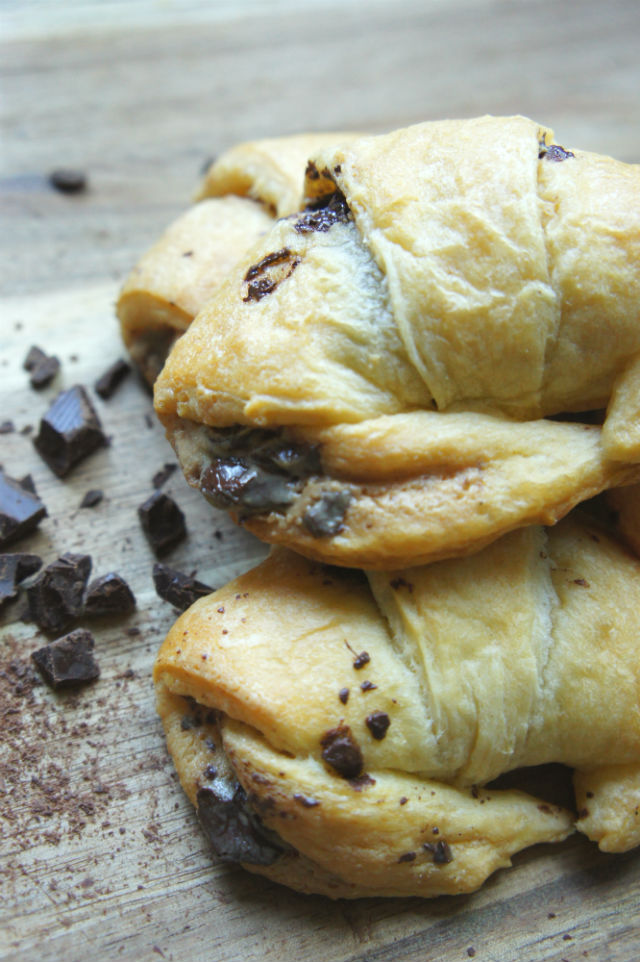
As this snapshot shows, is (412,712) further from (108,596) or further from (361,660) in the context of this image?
(108,596)

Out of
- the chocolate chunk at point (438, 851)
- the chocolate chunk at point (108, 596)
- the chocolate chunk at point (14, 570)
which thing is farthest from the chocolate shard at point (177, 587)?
the chocolate chunk at point (438, 851)

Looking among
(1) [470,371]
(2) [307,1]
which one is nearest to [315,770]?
(1) [470,371]

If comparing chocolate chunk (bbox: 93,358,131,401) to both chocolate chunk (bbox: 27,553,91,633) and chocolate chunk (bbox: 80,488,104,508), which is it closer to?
chocolate chunk (bbox: 80,488,104,508)

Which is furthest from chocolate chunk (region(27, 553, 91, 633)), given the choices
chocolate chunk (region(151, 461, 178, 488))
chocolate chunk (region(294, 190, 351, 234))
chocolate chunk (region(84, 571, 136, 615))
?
chocolate chunk (region(294, 190, 351, 234))

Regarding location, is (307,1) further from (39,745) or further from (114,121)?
(39,745)

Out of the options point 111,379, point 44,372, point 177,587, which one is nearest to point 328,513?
point 177,587

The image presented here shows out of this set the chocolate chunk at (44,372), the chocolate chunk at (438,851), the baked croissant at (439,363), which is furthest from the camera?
the chocolate chunk at (44,372)

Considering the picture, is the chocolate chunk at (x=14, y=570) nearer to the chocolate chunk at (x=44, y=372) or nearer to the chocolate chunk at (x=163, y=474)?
the chocolate chunk at (x=163, y=474)
